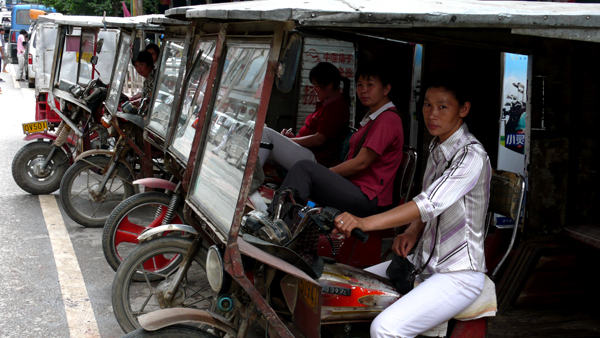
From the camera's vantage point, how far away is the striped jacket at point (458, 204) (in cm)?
243

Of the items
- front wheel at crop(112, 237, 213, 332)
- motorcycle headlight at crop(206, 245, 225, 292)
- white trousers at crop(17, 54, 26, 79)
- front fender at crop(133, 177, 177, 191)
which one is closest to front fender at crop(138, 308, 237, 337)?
motorcycle headlight at crop(206, 245, 225, 292)

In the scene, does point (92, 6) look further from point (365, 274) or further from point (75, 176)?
point (365, 274)

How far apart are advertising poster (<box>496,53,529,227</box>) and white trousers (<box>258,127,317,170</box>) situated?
1.63m

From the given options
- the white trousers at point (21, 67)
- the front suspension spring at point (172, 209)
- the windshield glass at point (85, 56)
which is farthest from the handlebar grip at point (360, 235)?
the white trousers at point (21, 67)

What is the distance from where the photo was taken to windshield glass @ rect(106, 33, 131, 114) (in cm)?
564

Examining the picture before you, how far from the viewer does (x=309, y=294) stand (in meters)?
2.60

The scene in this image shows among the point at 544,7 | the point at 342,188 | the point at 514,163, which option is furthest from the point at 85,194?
the point at 544,7

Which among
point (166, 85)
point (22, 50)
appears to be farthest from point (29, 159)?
point (22, 50)

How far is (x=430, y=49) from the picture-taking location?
18.0ft

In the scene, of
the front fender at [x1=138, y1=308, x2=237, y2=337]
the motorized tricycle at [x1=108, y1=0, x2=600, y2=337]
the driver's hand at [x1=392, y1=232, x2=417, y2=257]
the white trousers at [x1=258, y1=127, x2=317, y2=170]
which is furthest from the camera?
the white trousers at [x1=258, y1=127, x2=317, y2=170]

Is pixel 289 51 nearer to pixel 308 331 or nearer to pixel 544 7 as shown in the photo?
pixel 544 7

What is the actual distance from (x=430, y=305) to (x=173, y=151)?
6.58 ft

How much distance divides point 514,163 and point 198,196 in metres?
3.05

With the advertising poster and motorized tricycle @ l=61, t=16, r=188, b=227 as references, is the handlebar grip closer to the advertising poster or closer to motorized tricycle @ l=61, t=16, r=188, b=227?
the advertising poster
